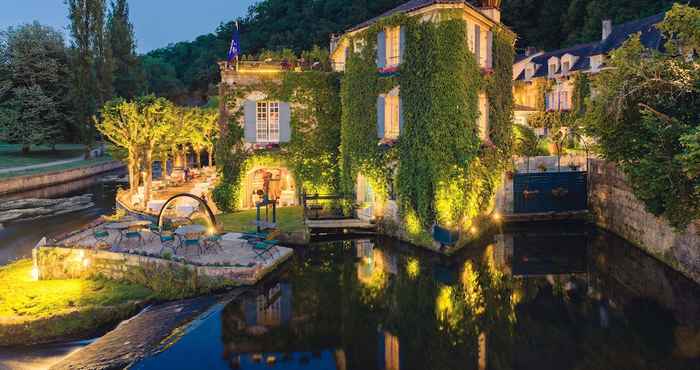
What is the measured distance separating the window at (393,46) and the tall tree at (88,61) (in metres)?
40.5

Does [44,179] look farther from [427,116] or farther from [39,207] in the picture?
[427,116]

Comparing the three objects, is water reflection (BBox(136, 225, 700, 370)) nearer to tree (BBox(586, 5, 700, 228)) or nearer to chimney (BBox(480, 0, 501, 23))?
tree (BBox(586, 5, 700, 228))

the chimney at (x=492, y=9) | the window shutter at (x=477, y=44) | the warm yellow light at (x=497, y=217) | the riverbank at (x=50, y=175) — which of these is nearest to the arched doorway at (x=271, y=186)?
the warm yellow light at (x=497, y=217)

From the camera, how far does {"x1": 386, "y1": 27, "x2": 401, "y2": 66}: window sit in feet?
66.7

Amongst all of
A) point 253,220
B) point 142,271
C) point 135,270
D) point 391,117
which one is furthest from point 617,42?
point 135,270

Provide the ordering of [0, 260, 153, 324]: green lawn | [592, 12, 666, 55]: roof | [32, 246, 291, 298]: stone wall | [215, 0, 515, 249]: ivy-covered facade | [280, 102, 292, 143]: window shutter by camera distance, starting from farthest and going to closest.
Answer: [592, 12, 666, 55]: roof → [280, 102, 292, 143]: window shutter → [215, 0, 515, 249]: ivy-covered facade → [32, 246, 291, 298]: stone wall → [0, 260, 153, 324]: green lawn

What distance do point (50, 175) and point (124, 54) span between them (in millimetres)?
29914

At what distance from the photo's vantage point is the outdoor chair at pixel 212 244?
17516mm

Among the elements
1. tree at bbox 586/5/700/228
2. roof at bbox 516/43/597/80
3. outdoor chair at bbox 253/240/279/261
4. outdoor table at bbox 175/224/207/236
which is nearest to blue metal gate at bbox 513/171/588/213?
tree at bbox 586/5/700/228

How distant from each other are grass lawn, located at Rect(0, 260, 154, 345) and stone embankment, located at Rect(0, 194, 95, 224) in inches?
562

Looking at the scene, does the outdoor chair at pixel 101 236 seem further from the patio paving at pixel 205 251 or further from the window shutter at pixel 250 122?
the window shutter at pixel 250 122

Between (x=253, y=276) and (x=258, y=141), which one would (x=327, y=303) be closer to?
(x=253, y=276)

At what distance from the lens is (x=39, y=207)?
103 feet

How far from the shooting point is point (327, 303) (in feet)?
48.2
